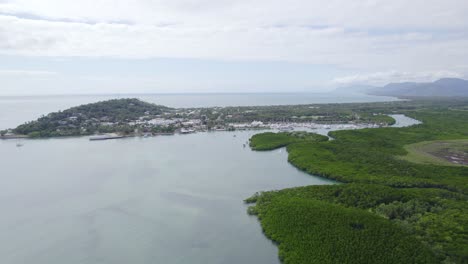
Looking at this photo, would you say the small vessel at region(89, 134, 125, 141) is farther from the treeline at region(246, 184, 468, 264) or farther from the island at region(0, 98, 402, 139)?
the treeline at region(246, 184, 468, 264)

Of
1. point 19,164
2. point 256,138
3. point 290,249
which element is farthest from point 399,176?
point 19,164

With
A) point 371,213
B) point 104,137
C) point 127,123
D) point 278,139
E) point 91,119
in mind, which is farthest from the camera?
point 91,119

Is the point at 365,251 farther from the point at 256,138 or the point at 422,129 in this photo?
the point at 422,129

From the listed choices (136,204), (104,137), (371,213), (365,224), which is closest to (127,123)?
(104,137)

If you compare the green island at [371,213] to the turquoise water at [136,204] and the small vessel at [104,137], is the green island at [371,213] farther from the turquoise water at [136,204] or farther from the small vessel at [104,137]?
the small vessel at [104,137]

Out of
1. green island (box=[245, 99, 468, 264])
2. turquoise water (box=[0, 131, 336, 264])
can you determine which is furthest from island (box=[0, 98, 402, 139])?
green island (box=[245, 99, 468, 264])

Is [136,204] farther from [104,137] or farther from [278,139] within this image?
[104,137]
